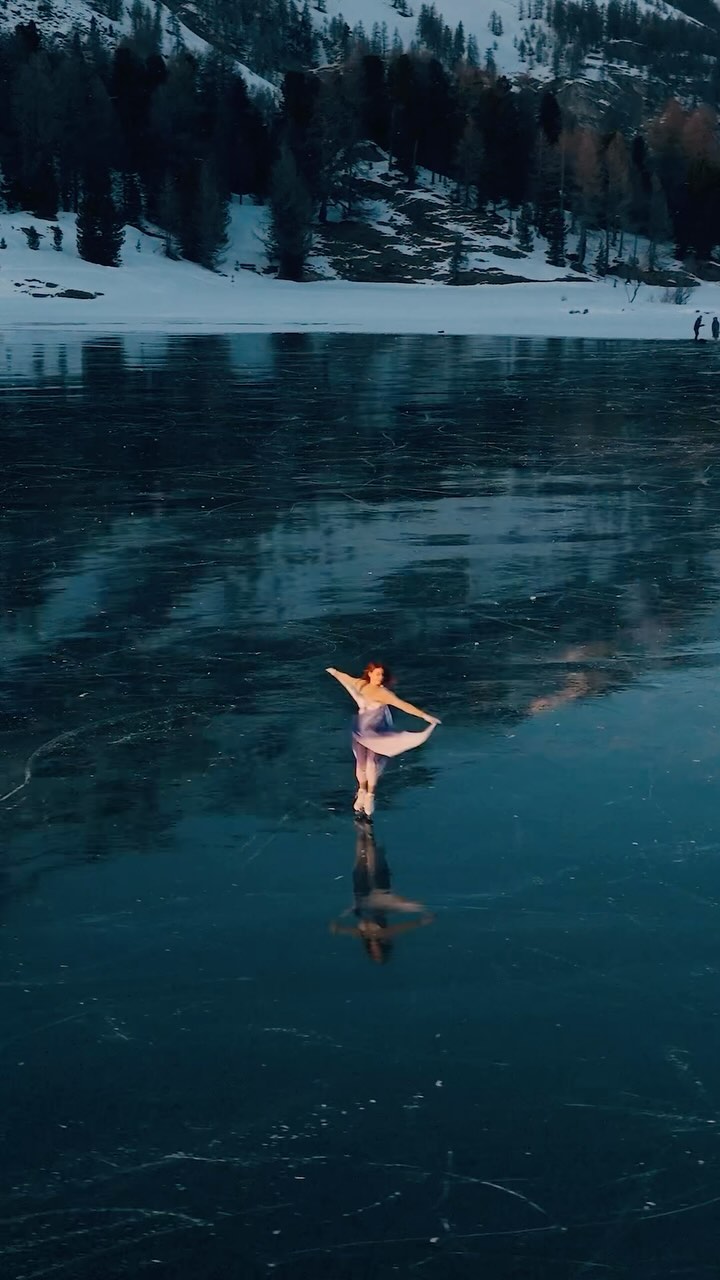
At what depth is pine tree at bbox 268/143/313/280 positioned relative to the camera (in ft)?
346

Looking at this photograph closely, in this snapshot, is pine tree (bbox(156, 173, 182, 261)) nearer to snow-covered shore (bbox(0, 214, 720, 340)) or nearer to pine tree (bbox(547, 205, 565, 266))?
snow-covered shore (bbox(0, 214, 720, 340))

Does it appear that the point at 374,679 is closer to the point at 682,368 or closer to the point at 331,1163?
the point at 331,1163

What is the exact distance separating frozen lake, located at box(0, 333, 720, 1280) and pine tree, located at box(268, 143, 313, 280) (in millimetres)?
91254

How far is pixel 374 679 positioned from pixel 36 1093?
3.24m

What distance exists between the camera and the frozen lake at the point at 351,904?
478 cm

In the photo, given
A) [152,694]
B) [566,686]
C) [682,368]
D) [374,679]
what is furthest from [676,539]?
[682,368]

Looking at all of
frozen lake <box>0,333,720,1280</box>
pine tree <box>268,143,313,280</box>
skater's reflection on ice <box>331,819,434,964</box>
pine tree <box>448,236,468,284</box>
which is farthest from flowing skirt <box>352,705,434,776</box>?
pine tree <box>448,236,468,284</box>

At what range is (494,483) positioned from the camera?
20672 millimetres

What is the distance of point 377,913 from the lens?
6949mm

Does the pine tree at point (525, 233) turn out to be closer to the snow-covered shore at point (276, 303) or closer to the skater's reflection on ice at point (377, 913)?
the snow-covered shore at point (276, 303)

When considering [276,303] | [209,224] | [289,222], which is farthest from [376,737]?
[289,222]

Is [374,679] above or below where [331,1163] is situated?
above

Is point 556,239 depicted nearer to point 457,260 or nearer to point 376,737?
point 457,260

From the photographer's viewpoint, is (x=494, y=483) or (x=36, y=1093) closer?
(x=36, y=1093)
